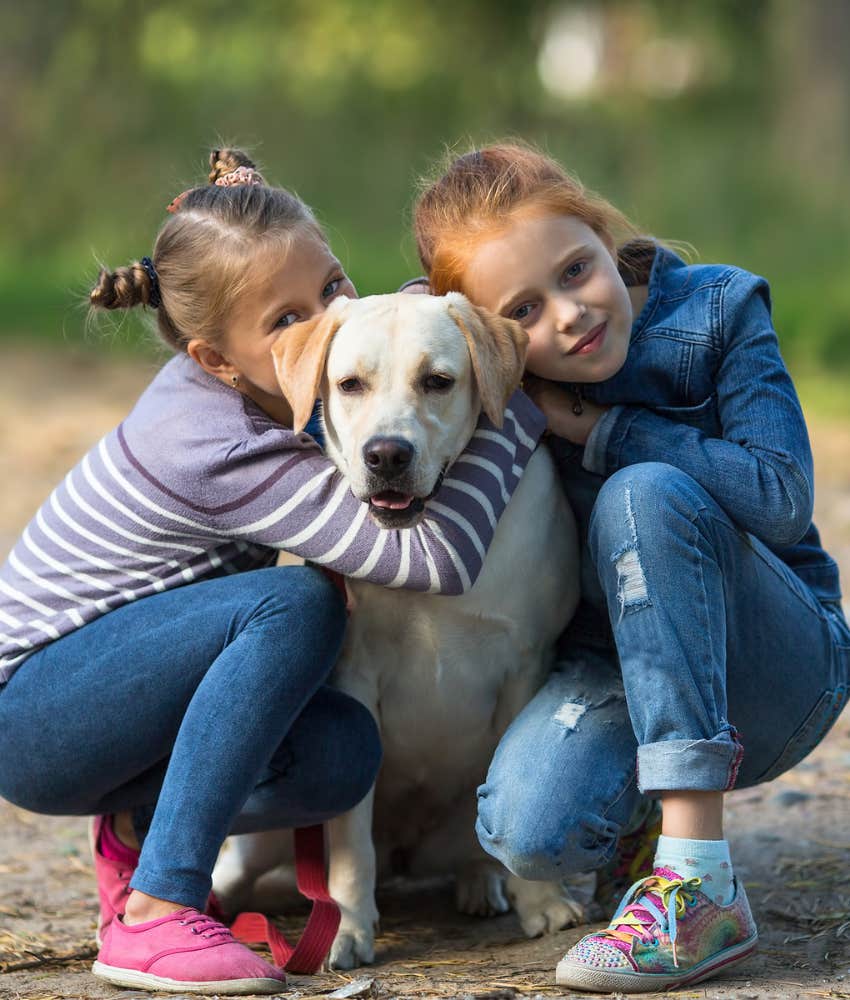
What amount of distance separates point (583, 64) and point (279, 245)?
23.4 meters

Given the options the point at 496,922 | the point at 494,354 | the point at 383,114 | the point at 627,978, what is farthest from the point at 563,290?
the point at 383,114

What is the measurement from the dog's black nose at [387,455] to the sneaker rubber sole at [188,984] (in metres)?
0.88

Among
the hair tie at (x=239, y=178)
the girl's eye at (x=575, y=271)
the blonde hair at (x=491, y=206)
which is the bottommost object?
the girl's eye at (x=575, y=271)

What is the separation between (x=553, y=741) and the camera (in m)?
2.53

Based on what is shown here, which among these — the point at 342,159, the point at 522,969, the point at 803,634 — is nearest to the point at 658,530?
the point at 803,634

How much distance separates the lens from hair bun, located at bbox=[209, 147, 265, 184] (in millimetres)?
2955

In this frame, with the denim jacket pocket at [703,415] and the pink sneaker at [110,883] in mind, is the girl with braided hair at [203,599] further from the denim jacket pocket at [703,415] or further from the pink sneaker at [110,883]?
the denim jacket pocket at [703,415]

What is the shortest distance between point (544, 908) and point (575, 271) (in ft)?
4.11

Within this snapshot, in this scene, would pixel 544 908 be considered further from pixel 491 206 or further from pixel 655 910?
pixel 491 206

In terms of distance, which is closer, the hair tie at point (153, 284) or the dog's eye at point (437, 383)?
the dog's eye at point (437, 383)

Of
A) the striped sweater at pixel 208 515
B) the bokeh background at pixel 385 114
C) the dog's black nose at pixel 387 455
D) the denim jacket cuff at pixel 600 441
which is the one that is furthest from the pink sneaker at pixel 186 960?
the bokeh background at pixel 385 114

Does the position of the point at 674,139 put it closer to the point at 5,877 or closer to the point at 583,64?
the point at 583,64

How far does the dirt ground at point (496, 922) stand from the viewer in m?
2.36

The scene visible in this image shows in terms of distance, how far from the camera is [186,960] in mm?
2277
